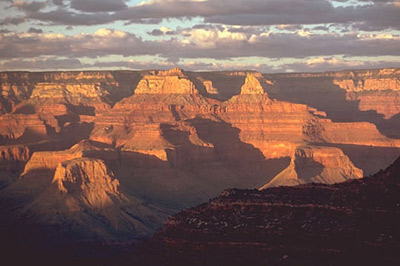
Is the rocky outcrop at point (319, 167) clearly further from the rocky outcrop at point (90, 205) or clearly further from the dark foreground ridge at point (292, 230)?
the dark foreground ridge at point (292, 230)

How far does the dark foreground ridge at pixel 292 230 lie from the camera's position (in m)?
26.9

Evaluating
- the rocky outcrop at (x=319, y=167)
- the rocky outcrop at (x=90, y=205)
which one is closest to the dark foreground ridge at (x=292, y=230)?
the rocky outcrop at (x=90, y=205)

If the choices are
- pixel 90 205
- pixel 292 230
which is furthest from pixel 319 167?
pixel 292 230

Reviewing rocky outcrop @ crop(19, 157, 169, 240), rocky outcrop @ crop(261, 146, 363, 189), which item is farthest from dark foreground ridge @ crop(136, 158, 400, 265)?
rocky outcrop @ crop(261, 146, 363, 189)

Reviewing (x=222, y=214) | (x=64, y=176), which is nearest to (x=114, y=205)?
(x=64, y=176)

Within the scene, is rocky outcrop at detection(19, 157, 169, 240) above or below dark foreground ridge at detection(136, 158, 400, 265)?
below

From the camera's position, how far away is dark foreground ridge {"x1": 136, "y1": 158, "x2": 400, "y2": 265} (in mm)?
26906

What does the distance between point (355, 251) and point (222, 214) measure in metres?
4.92

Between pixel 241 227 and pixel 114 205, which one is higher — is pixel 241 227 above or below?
above

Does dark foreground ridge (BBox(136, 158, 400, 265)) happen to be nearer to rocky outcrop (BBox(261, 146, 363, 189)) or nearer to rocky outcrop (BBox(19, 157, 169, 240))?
rocky outcrop (BBox(19, 157, 169, 240))

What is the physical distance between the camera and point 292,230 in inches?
1123

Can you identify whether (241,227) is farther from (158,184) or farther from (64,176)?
(158,184)

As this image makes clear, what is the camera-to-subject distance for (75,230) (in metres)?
162

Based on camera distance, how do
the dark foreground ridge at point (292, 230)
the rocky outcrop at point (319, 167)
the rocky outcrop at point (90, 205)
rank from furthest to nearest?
the rocky outcrop at point (319, 167) < the rocky outcrop at point (90, 205) < the dark foreground ridge at point (292, 230)
